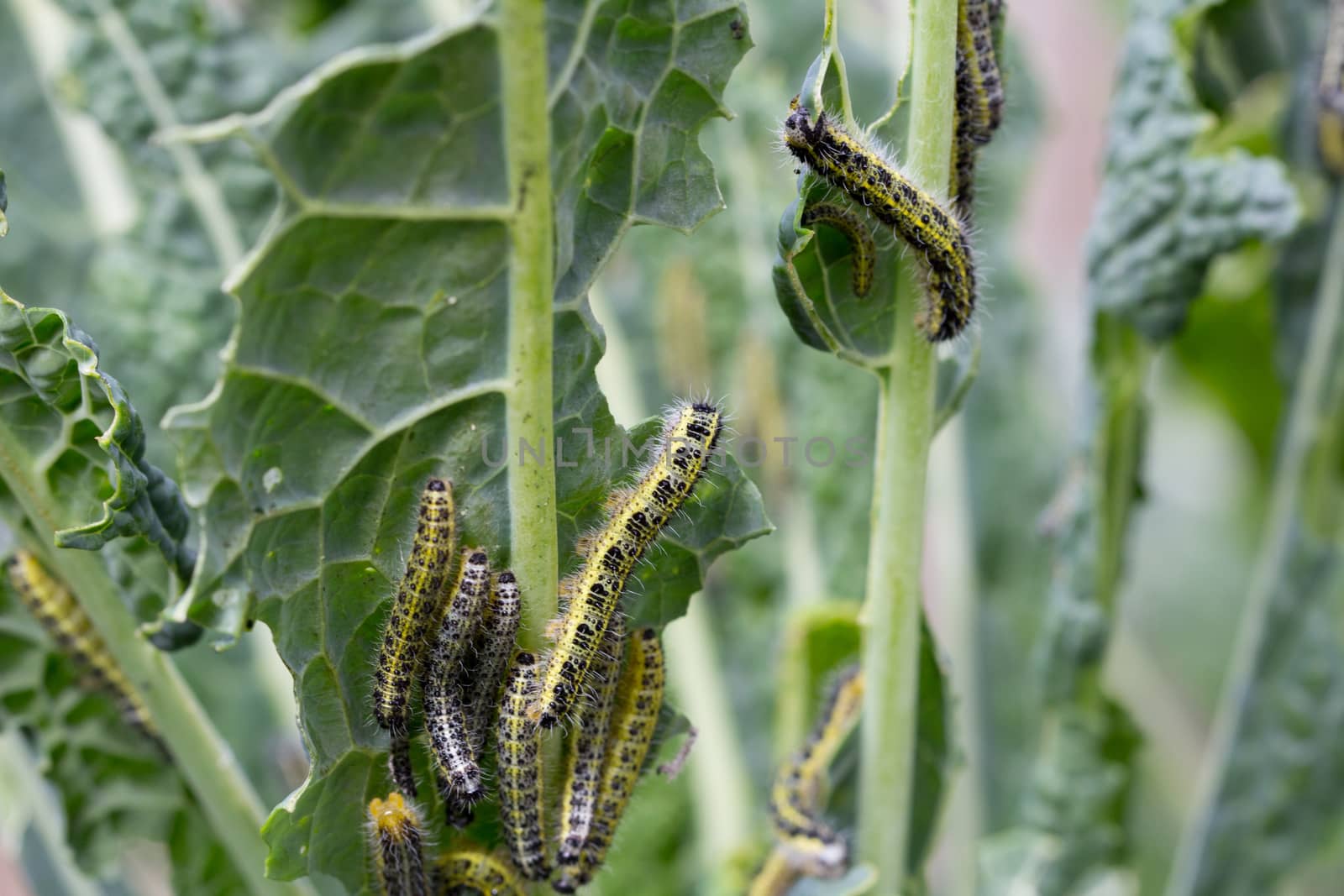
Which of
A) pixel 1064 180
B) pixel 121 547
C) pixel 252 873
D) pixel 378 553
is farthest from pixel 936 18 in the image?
pixel 1064 180

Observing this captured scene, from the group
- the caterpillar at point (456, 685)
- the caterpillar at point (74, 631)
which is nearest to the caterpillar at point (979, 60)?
the caterpillar at point (456, 685)

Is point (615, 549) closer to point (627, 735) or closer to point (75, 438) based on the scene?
point (627, 735)

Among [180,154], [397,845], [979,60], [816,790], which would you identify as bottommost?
[816,790]

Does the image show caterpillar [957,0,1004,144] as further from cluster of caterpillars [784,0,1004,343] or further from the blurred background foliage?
the blurred background foliage

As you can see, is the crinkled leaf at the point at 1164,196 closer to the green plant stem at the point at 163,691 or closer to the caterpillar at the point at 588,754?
the caterpillar at the point at 588,754

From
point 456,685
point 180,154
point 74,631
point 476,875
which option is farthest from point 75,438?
point 180,154

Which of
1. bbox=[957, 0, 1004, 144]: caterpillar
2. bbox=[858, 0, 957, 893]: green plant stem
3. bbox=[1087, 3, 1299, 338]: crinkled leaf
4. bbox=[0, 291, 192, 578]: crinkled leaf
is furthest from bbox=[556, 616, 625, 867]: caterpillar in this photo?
bbox=[1087, 3, 1299, 338]: crinkled leaf
